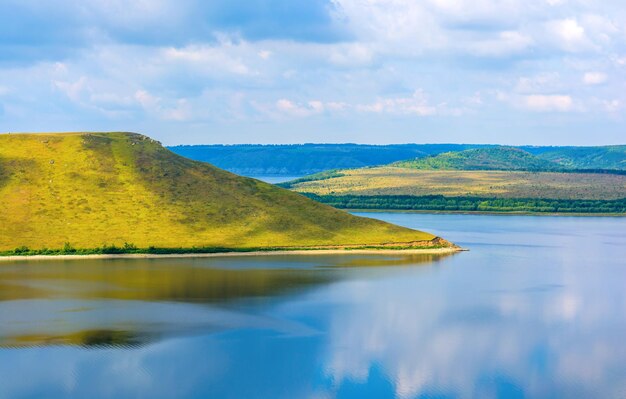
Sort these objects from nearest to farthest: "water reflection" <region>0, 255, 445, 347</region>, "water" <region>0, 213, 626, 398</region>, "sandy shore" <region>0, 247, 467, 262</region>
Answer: "water" <region>0, 213, 626, 398</region>
"water reflection" <region>0, 255, 445, 347</region>
"sandy shore" <region>0, 247, 467, 262</region>

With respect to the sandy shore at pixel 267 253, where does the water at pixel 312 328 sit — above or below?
below

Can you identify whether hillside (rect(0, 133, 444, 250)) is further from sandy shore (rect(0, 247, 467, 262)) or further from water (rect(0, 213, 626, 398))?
water (rect(0, 213, 626, 398))

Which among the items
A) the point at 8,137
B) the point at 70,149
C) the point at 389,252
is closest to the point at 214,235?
the point at 389,252

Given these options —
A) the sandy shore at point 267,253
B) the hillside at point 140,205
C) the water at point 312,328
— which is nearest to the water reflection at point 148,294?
the water at point 312,328

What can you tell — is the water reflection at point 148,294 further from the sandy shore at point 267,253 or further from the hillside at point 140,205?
the hillside at point 140,205

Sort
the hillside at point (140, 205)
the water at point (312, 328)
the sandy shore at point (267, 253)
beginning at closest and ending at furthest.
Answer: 1. the water at point (312, 328)
2. the sandy shore at point (267, 253)
3. the hillside at point (140, 205)

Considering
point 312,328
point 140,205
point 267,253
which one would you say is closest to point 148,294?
point 312,328

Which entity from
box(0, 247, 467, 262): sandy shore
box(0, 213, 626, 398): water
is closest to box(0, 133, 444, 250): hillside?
box(0, 247, 467, 262): sandy shore

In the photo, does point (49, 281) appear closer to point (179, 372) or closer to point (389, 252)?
point (179, 372)
